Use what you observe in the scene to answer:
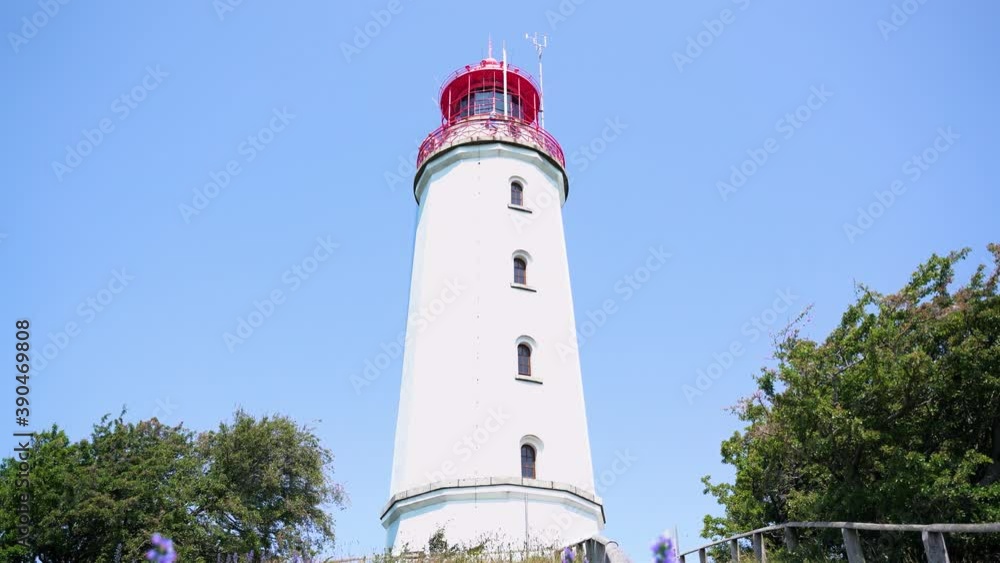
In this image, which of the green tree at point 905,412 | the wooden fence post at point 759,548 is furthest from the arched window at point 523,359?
the wooden fence post at point 759,548

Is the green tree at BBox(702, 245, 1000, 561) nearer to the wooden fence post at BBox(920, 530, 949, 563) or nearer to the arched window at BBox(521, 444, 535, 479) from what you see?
the wooden fence post at BBox(920, 530, 949, 563)

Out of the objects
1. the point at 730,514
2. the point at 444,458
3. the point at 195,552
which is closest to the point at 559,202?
the point at 444,458

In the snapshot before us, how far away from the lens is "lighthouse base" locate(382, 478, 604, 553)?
1964 centimetres

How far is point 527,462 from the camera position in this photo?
830 inches

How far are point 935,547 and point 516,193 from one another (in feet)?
58.6

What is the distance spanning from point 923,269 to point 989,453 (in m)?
3.40

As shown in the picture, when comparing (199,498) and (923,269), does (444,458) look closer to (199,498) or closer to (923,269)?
(199,498)

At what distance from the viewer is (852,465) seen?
13852 millimetres

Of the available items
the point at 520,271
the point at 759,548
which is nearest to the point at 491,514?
the point at 520,271

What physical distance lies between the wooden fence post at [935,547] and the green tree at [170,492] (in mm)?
17477

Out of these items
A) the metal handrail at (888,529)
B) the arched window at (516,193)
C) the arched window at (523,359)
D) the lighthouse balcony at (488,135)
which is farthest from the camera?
the lighthouse balcony at (488,135)

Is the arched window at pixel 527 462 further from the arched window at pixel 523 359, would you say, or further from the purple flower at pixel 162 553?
the purple flower at pixel 162 553

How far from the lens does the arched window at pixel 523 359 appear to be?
22.3 m

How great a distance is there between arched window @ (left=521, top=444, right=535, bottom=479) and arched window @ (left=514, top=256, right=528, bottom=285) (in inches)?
193
